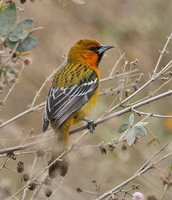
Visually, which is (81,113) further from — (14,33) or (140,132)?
(14,33)

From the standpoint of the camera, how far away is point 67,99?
231 inches

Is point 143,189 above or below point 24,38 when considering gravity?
above

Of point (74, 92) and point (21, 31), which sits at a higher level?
point (74, 92)

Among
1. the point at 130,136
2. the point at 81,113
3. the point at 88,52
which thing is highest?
the point at 88,52

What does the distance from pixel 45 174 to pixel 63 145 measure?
0.56 metres

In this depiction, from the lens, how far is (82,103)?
588cm

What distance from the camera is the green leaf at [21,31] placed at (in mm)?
3459

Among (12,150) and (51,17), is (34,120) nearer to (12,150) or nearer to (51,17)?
(51,17)

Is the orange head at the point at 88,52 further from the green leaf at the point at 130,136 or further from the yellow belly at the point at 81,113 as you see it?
the green leaf at the point at 130,136

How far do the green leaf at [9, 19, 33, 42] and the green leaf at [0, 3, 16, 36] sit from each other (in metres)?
0.03

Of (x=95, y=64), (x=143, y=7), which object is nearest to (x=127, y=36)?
(x=143, y=7)

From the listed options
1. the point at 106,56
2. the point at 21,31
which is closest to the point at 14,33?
the point at 21,31

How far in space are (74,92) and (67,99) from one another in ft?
0.46

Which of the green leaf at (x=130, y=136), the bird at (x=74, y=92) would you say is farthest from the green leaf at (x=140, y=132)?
the bird at (x=74, y=92)
